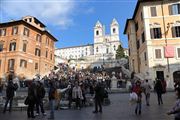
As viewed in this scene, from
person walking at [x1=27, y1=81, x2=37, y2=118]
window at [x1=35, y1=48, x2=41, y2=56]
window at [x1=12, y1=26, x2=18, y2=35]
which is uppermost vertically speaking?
window at [x1=12, y1=26, x2=18, y2=35]

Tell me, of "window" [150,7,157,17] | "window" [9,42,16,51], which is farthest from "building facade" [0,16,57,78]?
"window" [150,7,157,17]

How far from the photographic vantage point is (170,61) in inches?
1252

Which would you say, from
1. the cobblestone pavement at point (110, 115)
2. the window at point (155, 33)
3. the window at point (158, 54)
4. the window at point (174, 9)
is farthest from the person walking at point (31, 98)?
the window at point (174, 9)

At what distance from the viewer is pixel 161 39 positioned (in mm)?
32625

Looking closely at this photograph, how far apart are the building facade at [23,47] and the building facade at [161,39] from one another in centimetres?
2260

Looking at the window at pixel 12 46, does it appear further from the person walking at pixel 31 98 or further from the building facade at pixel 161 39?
the person walking at pixel 31 98

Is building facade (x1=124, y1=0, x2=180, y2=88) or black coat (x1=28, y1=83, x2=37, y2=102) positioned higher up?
building facade (x1=124, y1=0, x2=180, y2=88)

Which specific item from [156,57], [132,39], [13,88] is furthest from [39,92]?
[132,39]

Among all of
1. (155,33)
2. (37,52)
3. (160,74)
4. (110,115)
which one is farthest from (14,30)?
(110,115)

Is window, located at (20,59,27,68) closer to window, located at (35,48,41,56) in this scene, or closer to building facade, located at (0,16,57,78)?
building facade, located at (0,16,57,78)

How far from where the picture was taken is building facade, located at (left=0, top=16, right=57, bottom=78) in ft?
A: 139

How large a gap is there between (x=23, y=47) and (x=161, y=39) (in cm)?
2577

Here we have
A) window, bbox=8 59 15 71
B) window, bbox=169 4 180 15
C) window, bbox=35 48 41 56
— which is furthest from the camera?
window, bbox=35 48 41 56

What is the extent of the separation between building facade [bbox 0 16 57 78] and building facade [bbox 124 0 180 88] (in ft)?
74.2
